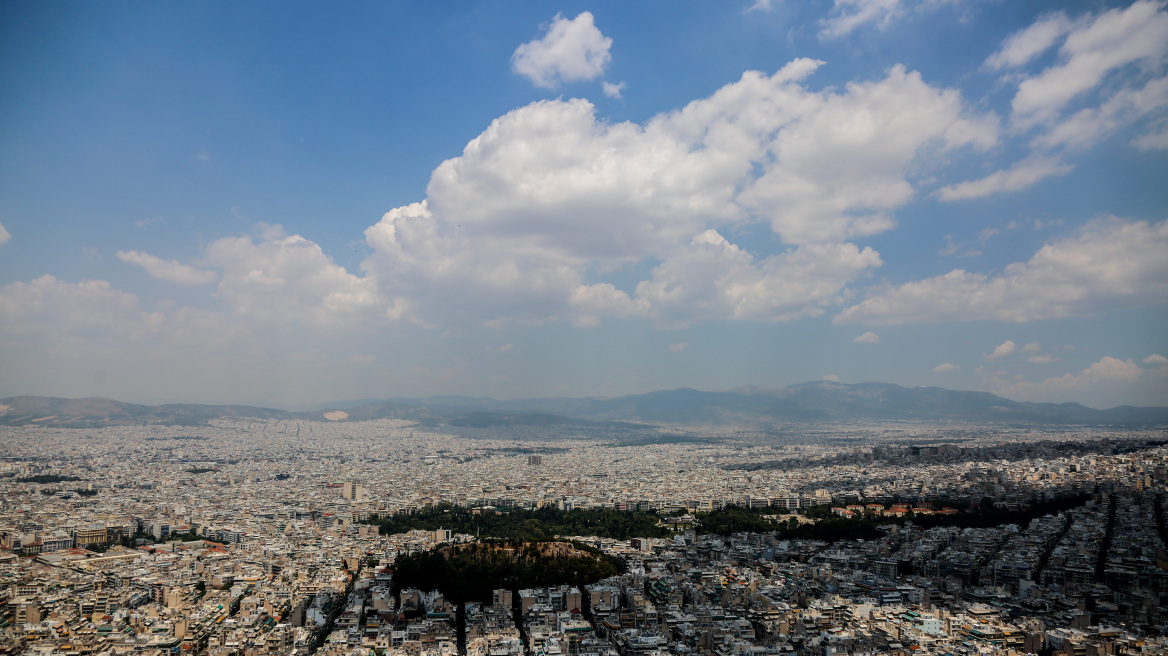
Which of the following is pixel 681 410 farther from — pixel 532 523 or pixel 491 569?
pixel 491 569

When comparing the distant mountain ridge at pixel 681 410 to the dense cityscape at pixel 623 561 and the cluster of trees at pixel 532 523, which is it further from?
A: the cluster of trees at pixel 532 523

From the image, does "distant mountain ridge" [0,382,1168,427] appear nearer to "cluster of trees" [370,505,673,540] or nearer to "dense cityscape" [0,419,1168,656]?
"dense cityscape" [0,419,1168,656]

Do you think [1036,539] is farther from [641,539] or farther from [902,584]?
[641,539]


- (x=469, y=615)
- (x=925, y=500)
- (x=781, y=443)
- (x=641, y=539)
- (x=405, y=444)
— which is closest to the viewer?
(x=469, y=615)

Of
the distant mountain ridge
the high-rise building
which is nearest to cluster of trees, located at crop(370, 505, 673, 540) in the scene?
the high-rise building

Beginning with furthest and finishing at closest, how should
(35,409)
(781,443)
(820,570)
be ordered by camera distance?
(781,443), (35,409), (820,570)

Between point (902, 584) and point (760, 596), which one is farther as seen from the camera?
point (902, 584)

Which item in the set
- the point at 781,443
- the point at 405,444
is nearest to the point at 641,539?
the point at 405,444

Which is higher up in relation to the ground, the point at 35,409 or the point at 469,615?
the point at 35,409
